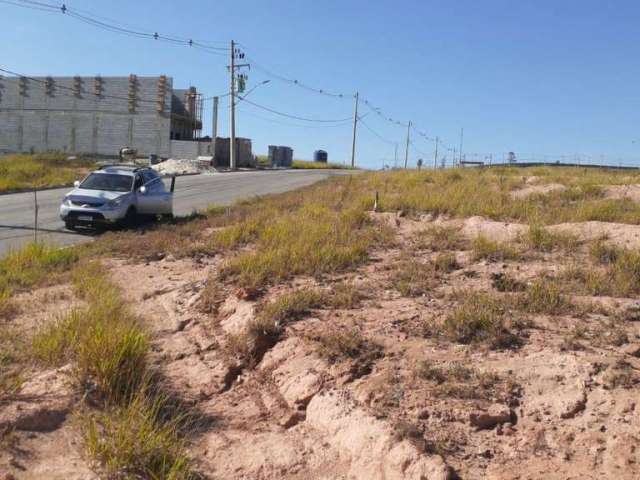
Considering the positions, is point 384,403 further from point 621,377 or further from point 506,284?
point 506,284

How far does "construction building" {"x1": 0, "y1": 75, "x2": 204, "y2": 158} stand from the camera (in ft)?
210

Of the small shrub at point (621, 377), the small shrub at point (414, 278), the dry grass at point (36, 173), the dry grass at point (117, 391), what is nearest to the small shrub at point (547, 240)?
the small shrub at point (414, 278)

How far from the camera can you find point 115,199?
619 inches

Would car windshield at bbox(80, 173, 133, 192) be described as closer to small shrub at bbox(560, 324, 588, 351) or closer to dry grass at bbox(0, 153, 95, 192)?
dry grass at bbox(0, 153, 95, 192)

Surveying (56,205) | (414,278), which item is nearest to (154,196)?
(56,205)

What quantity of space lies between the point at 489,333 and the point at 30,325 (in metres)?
4.78

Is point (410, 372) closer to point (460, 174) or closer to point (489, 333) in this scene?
point (489, 333)

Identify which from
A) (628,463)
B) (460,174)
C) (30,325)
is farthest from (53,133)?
(628,463)

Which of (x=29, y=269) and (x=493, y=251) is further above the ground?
(x=493, y=251)

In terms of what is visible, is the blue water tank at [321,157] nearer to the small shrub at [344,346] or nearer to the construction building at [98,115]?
the construction building at [98,115]

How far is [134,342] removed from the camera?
5488mm

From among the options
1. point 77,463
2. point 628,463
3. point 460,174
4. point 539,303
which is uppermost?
point 460,174

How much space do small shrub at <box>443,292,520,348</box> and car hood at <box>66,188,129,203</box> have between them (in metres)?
11.3

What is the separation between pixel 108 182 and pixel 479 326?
42.2 ft
